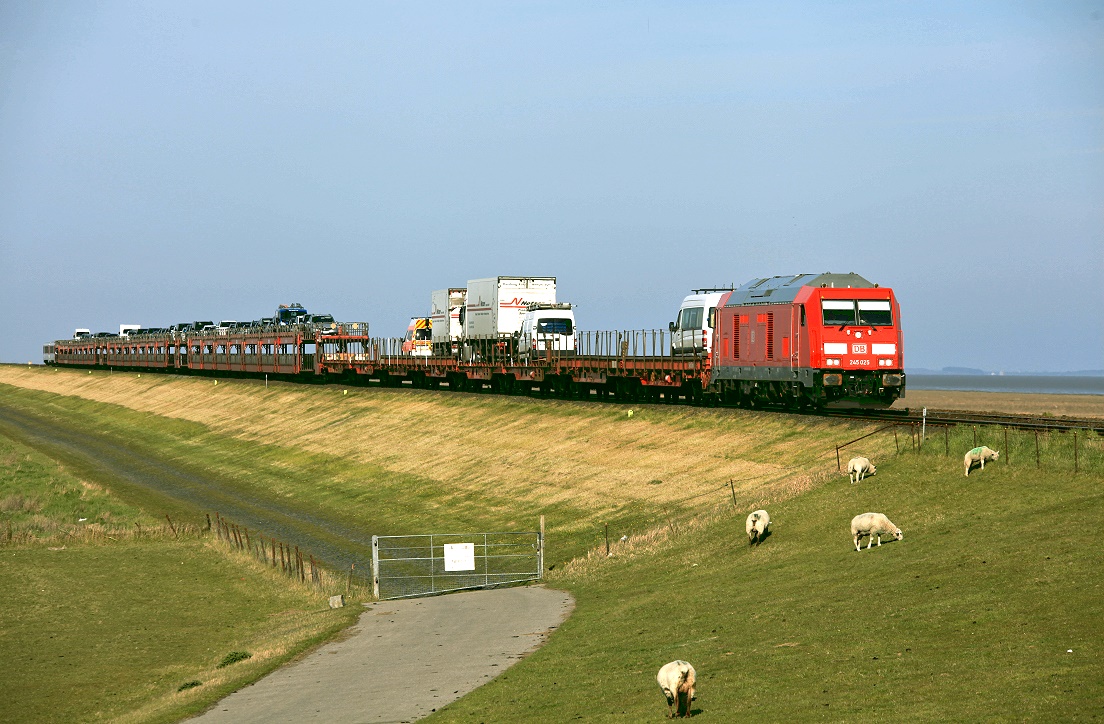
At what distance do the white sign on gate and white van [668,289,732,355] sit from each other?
2345cm

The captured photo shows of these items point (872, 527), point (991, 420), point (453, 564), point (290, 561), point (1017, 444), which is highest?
point (1017, 444)

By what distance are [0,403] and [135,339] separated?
28.1 m

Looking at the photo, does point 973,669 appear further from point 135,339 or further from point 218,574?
point 135,339

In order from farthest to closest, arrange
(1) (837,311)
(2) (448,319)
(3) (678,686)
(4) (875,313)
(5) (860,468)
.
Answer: (2) (448,319) → (4) (875,313) → (1) (837,311) → (5) (860,468) → (3) (678,686)

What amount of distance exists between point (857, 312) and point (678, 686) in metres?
29.1

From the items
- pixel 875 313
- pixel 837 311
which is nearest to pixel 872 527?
pixel 837 311

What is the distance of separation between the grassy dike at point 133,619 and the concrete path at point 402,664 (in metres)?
0.92

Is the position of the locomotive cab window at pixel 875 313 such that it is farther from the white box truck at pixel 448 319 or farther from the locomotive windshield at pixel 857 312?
the white box truck at pixel 448 319

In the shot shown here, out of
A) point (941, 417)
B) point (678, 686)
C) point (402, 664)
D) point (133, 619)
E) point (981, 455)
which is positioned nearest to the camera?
point (678, 686)

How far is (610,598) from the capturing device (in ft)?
94.5

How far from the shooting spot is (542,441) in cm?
5894

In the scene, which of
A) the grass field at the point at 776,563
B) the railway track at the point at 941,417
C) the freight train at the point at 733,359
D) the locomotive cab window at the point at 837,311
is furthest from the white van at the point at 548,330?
the locomotive cab window at the point at 837,311

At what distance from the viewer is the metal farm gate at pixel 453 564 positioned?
33125 millimetres

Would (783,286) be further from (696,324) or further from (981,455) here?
(981,455)
